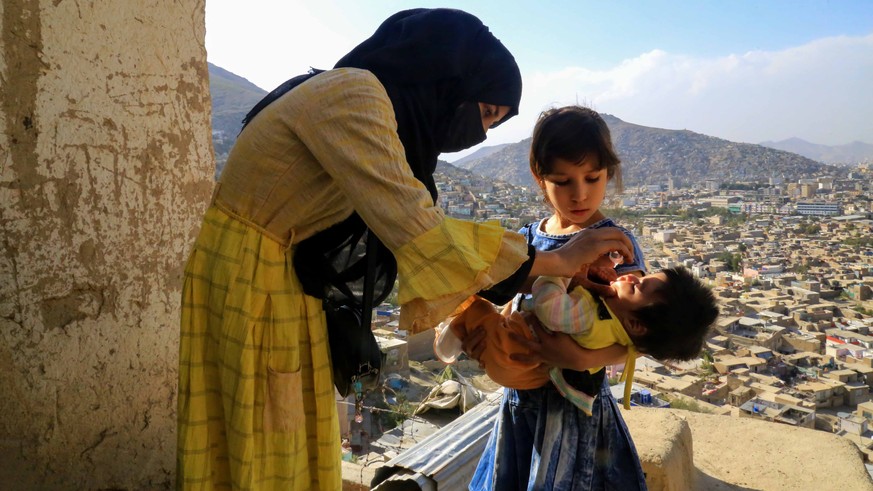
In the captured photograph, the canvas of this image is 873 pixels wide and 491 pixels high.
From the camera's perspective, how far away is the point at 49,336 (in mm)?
1994

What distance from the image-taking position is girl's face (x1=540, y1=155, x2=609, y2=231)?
1.77 m

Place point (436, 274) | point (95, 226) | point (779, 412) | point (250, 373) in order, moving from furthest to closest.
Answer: point (779, 412) → point (95, 226) → point (250, 373) → point (436, 274)

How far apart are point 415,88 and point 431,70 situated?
0.06 meters

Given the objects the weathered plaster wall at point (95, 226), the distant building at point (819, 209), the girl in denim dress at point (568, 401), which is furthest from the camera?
the distant building at point (819, 209)

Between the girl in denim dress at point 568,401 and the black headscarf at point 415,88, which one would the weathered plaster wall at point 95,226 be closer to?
the black headscarf at point 415,88

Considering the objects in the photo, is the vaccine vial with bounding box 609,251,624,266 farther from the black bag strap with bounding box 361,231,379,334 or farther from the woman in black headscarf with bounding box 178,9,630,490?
the black bag strap with bounding box 361,231,379,334

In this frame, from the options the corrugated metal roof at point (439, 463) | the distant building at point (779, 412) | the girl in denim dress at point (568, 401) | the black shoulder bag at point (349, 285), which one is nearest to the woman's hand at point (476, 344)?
the girl in denim dress at point (568, 401)

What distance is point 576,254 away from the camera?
141 cm

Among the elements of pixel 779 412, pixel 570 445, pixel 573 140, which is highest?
pixel 573 140

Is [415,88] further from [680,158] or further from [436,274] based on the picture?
[680,158]

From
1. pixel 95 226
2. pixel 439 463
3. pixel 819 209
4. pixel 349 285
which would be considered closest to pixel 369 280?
pixel 349 285

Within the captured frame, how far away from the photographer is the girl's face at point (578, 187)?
1.77 metres

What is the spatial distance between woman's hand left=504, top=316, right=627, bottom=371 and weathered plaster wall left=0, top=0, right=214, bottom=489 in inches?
56.2

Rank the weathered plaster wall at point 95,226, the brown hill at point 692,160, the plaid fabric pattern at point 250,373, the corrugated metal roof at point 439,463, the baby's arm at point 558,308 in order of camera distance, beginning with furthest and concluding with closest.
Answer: the brown hill at point 692,160, the corrugated metal roof at point 439,463, the weathered plaster wall at point 95,226, the baby's arm at point 558,308, the plaid fabric pattern at point 250,373
